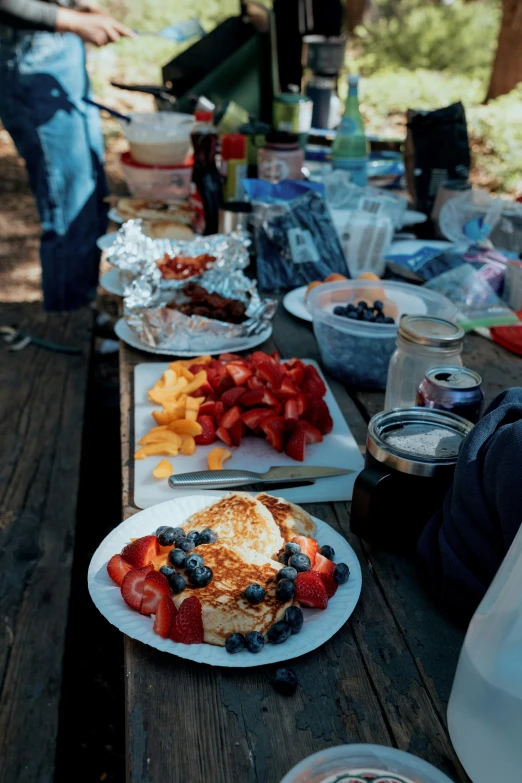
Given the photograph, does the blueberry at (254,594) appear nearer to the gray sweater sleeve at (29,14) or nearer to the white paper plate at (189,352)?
the white paper plate at (189,352)

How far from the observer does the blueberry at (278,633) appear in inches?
40.3

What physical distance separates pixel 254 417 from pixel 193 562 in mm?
558

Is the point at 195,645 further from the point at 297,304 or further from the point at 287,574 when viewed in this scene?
the point at 297,304

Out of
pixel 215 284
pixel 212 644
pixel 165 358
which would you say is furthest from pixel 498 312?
pixel 212 644

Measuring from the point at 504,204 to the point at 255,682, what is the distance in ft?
7.73

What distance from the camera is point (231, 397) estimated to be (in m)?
1.66

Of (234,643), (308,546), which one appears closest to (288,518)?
(308,546)

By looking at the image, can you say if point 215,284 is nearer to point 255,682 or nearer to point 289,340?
point 289,340

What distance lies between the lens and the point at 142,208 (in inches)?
123

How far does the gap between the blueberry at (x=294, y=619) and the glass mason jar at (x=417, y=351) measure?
0.57m

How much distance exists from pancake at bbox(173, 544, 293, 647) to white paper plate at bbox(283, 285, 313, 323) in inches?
48.5

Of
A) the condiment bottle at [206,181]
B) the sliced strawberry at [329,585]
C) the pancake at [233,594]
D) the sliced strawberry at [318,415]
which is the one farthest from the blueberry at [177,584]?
the condiment bottle at [206,181]

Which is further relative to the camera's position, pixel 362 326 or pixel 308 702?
pixel 362 326

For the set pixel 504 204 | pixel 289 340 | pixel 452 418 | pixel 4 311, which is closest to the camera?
pixel 452 418
